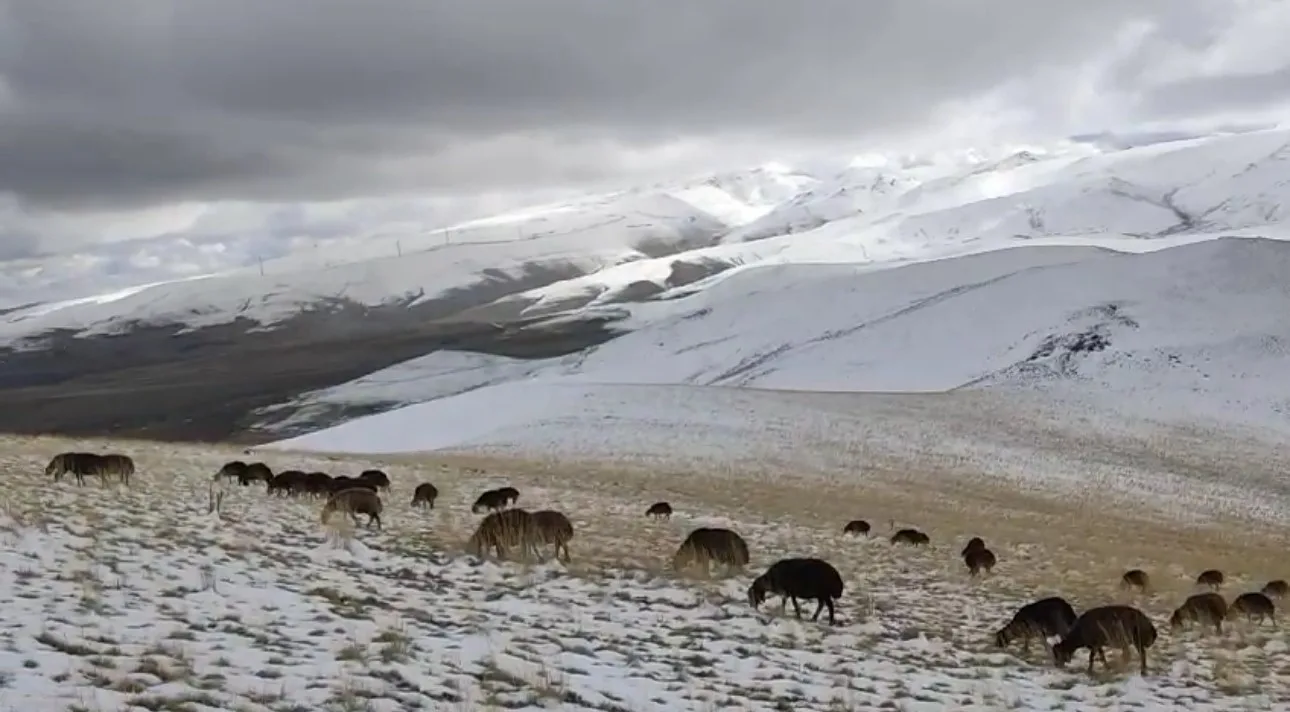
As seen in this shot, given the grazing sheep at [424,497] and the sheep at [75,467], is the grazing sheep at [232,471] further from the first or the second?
the sheep at [75,467]

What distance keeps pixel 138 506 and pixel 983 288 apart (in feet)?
326

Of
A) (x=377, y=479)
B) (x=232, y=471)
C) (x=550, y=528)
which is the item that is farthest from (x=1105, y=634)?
(x=232, y=471)

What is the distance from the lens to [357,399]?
519 feet

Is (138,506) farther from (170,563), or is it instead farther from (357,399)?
(357,399)

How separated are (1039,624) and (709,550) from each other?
515 centimetres

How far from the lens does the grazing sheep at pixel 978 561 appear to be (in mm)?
21453

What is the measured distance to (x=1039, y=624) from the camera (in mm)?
14055

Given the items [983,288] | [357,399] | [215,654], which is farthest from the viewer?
[357,399]

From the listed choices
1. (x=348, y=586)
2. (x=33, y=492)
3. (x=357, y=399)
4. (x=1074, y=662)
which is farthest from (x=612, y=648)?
(x=357, y=399)

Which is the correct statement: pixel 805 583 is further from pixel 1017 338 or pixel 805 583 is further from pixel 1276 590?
pixel 1017 338

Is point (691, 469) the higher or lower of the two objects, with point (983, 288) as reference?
lower

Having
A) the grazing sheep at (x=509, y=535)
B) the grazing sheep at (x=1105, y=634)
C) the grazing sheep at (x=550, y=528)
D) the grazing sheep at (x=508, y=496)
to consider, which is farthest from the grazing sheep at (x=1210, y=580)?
the grazing sheep at (x=508, y=496)

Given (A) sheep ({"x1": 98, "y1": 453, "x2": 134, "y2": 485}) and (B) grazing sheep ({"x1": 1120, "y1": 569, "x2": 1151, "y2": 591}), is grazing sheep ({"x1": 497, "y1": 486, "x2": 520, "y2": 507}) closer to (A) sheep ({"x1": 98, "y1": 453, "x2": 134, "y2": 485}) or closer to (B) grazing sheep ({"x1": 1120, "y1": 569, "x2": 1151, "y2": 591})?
(A) sheep ({"x1": 98, "y1": 453, "x2": 134, "y2": 485})

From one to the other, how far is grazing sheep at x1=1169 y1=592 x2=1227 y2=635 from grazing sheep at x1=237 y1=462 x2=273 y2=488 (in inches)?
701
